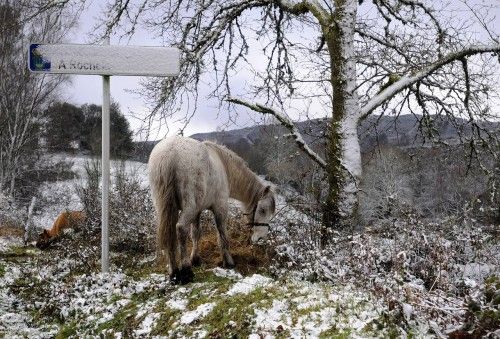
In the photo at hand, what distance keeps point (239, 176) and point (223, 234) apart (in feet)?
3.01

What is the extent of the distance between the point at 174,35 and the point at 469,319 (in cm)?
880

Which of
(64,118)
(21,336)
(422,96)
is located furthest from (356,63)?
(64,118)

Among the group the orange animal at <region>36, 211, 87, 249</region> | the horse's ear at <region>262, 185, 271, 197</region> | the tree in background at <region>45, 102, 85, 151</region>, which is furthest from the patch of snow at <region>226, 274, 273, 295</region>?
the tree in background at <region>45, 102, 85, 151</region>

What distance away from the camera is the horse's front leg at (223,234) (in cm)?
698

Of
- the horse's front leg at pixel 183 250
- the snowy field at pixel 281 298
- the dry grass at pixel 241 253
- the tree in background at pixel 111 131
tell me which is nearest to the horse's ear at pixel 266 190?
the snowy field at pixel 281 298

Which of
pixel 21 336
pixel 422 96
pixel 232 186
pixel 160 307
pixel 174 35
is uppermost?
pixel 174 35

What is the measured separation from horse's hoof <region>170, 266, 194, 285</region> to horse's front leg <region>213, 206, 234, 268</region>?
3.55ft

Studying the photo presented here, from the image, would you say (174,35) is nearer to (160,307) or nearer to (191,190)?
(191,190)

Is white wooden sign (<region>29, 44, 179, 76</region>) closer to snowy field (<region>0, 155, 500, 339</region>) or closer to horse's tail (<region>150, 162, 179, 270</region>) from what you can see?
horse's tail (<region>150, 162, 179, 270</region>)

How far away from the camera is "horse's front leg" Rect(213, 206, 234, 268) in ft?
22.9

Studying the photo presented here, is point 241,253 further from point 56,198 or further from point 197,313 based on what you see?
point 56,198

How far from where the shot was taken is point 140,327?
4.70 meters

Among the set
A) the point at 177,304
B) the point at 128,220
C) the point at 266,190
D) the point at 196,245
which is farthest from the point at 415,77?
the point at 128,220

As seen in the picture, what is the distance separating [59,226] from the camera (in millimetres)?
12320
